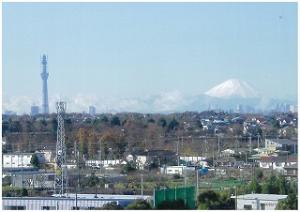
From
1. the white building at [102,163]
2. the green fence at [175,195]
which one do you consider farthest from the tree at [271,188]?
the white building at [102,163]

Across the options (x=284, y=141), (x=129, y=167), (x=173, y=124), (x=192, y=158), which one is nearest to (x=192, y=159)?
(x=192, y=158)

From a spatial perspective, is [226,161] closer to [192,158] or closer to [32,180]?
[192,158]

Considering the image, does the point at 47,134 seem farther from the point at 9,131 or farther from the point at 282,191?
the point at 282,191

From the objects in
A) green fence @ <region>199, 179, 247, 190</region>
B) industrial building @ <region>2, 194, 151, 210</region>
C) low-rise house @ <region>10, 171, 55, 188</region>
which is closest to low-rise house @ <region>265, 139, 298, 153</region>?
green fence @ <region>199, 179, 247, 190</region>

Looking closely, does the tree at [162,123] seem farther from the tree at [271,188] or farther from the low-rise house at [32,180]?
the tree at [271,188]

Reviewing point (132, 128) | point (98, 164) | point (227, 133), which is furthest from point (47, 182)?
→ point (227, 133)
